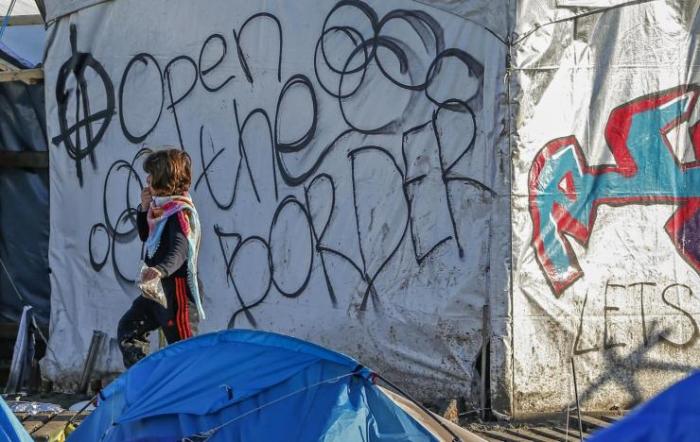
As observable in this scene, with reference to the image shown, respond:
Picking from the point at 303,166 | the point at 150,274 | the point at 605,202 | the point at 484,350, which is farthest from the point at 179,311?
the point at 605,202

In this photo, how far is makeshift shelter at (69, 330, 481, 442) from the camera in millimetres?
4910

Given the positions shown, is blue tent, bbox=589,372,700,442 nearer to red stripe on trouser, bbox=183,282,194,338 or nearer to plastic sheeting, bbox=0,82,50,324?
red stripe on trouser, bbox=183,282,194,338

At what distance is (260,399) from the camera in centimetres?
503

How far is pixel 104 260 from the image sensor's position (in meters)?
8.39

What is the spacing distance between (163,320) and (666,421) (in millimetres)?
4036

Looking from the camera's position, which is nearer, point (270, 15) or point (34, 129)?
point (270, 15)

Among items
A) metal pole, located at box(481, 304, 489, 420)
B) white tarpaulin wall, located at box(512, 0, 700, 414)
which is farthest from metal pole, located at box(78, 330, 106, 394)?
white tarpaulin wall, located at box(512, 0, 700, 414)

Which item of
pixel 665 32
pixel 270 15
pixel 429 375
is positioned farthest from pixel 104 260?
pixel 665 32

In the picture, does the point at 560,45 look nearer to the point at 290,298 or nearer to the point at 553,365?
the point at 553,365

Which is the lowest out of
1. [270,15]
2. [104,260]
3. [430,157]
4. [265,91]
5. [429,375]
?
[429,375]

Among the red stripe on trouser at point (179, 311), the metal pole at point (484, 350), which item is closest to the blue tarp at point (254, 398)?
the red stripe on trouser at point (179, 311)

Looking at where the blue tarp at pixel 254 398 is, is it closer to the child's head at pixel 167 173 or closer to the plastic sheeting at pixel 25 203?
the child's head at pixel 167 173

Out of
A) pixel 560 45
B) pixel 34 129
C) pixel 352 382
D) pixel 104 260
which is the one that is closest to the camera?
pixel 352 382

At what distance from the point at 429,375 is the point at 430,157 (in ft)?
4.31
